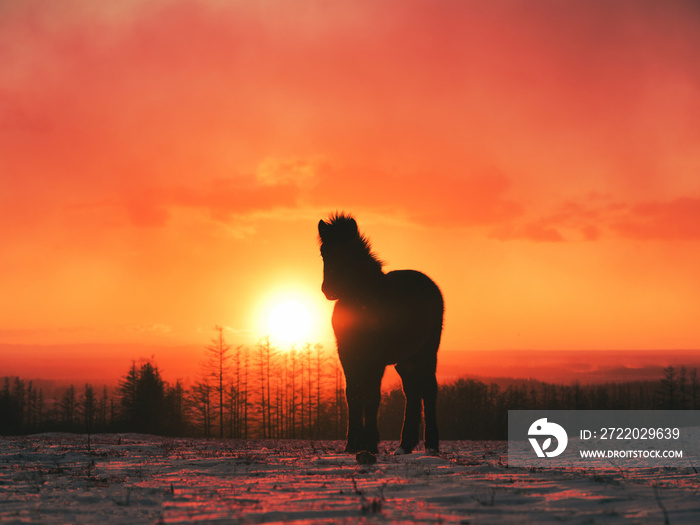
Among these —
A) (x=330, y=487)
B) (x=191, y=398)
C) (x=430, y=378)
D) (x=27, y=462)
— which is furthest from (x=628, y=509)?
(x=191, y=398)

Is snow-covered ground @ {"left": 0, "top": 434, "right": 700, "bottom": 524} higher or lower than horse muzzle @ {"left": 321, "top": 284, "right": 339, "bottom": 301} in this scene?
lower

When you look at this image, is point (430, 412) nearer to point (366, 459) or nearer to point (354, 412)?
point (354, 412)

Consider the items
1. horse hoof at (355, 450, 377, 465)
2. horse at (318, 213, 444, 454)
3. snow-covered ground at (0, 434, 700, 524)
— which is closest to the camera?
snow-covered ground at (0, 434, 700, 524)

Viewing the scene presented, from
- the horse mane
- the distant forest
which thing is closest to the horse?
the horse mane

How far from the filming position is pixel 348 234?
1102 cm

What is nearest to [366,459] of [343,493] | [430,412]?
[343,493]

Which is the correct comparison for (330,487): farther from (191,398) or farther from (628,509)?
(191,398)

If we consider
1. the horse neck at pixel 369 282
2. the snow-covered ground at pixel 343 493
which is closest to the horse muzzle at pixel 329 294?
the horse neck at pixel 369 282

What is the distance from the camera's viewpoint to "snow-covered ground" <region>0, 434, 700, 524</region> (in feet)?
16.7

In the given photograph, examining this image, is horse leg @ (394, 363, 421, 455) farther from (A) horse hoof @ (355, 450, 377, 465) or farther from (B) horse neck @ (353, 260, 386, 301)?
(A) horse hoof @ (355, 450, 377, 465)

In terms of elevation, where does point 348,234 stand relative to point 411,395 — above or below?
above

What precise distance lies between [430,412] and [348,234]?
466 centimetres

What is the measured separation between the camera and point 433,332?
43.1ft

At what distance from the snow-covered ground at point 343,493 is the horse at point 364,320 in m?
1.25
